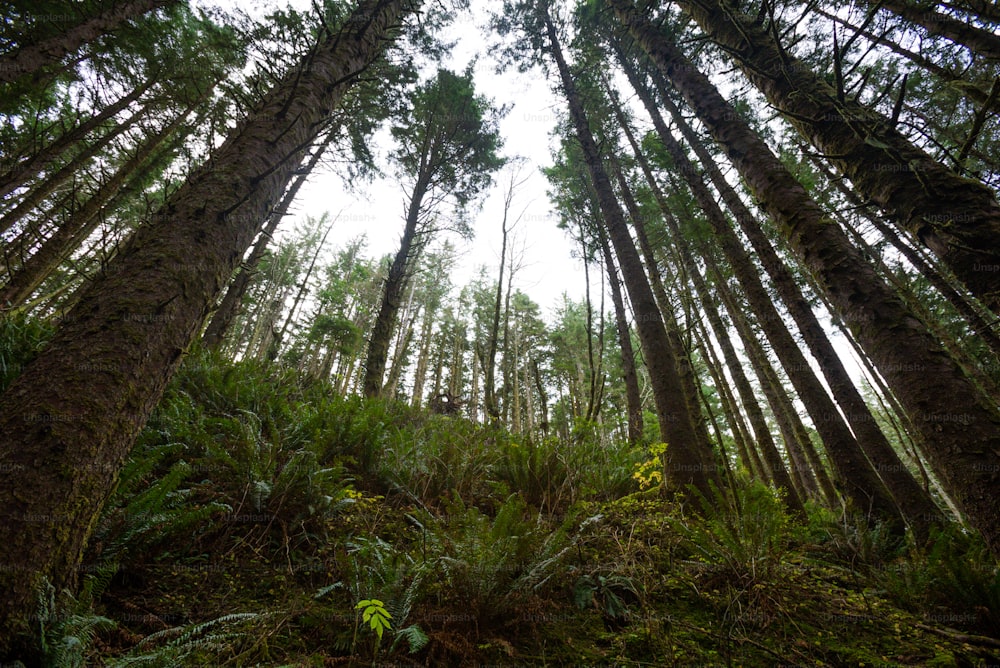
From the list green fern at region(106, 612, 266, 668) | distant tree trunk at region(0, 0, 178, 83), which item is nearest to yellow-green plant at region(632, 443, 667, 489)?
green fern at region(106, 612, 266, 668)

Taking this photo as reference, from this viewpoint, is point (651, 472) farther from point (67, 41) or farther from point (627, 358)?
point (67, 41)

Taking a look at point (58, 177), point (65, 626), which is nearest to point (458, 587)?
point (65, 626)

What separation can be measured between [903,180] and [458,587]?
3.82m

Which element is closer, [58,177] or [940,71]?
[940,71]

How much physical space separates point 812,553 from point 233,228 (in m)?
5.18

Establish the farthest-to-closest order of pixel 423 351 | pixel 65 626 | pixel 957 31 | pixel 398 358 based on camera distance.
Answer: pixel 423 351, pixel 398 358, pixel 957 31, pixel 65 626

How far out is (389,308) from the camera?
872cm

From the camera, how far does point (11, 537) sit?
3.91ft

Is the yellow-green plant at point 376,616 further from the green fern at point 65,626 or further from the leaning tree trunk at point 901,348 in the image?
the leaning tree trunk at point 901,348

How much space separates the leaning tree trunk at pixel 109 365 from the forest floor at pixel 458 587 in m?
0.23

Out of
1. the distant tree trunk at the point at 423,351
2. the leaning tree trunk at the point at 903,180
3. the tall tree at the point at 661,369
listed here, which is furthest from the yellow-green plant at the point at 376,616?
the distant tree trunk at the point at 423,351

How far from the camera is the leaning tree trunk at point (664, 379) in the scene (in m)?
3.98

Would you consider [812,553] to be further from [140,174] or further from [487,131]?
[140,174]

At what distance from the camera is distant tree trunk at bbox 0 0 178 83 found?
5.50 metres
